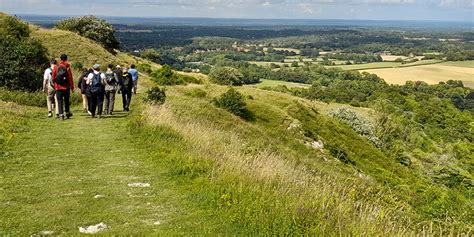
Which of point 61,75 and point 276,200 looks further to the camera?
point 61,75

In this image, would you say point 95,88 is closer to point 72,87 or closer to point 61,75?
point 72,87

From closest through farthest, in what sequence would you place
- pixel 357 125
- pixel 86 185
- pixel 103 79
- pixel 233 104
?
pixel 86 185
pixel 103 79
pixel 233 104
pixel 357 125

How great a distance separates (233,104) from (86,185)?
25808 mm

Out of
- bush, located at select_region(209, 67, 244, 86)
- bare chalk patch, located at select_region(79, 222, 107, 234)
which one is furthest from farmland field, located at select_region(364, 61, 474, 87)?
bare chalk patch, located at select_region(79, 222, 107, 234)

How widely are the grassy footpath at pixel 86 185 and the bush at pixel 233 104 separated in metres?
20.1

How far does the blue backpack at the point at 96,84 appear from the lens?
659 inches

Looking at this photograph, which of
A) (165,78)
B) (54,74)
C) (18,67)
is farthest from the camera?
(165,78)

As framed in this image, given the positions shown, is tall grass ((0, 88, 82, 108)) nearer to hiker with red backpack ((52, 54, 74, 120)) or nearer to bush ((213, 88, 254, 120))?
hiker with red backpack ((52, 54, 74, 120))

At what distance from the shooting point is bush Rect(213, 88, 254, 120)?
34125 mm

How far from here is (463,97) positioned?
126875 millimetres

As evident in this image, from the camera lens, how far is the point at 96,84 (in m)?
16.9

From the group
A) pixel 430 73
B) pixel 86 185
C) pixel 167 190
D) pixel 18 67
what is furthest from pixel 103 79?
pixel 430 73

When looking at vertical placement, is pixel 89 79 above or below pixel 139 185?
above

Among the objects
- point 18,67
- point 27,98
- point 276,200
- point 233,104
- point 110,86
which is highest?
point 18,67
